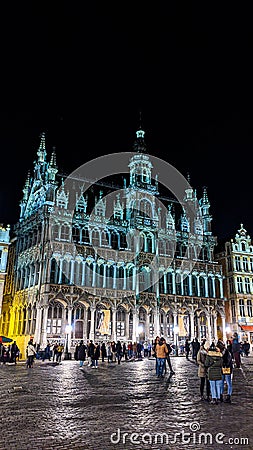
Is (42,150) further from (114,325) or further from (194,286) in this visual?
(194,286)

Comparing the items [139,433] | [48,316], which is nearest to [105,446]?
[139,433]

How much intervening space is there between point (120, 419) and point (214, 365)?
342cm

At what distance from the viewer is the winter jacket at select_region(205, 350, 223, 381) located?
11.6 meters

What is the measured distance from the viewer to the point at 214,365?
11.6 metres

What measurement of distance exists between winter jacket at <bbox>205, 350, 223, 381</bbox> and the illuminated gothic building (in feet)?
122

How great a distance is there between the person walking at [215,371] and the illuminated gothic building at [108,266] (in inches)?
1458

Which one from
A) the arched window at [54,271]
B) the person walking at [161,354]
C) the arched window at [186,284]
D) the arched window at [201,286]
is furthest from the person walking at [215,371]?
the arched window at [201,286]

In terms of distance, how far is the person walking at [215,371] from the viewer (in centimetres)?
1158

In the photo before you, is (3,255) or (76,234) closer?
(3,255)

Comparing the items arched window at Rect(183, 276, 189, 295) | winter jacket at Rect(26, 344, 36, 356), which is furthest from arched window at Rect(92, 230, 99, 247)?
winter jacket at Rect(26, 344, 36, 356)

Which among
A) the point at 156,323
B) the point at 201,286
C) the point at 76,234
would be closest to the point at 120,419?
the point at 76,234

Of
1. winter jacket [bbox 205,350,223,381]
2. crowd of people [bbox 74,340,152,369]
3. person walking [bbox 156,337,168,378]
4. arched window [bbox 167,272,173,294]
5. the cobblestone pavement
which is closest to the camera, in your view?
the cobblestone pavement

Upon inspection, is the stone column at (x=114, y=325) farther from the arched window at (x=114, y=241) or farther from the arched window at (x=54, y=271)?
the arched window at (x=54, y=271)

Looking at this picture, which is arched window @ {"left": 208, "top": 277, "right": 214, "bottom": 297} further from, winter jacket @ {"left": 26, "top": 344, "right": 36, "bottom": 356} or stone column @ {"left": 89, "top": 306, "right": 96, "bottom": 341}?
winter jacket @ {"left": 26, "top": 344, "right": 36, "bottom": 356}
